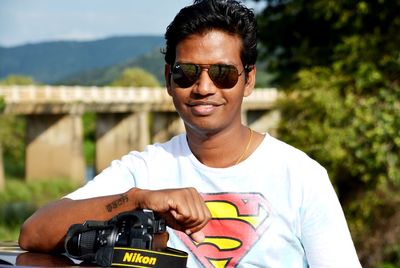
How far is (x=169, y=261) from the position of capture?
2.33 metres

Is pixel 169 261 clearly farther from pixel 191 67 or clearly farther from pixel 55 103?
pixel 55 103

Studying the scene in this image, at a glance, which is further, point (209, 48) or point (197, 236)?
point (209, 48)

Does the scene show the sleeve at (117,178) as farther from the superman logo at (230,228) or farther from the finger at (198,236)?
the finger at (198,236)

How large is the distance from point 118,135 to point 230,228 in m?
36.2

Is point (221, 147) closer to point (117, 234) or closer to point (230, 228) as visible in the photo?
point (230, 228)

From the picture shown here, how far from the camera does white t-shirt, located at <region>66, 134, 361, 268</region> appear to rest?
Result: 2.65m

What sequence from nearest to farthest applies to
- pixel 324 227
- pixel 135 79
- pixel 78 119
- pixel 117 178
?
1. pixel 324 227
2. pixel 117 178
3. pixel 78 119
4. pixel 135 79

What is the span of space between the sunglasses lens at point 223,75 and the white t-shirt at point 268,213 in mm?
194

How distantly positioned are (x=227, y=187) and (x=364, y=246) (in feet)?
30.1

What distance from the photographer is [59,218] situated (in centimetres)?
268

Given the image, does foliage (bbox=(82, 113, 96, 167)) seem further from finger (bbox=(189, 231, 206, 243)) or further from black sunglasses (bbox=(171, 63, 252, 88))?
finger (bbox=(189, 231, 206, 243))

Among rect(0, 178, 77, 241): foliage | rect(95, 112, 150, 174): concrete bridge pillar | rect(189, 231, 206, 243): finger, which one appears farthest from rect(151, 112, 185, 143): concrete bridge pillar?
rect(189, 231, 206, 243): finger

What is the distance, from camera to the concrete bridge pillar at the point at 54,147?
33.9 metres

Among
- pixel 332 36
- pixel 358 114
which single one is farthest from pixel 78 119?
pixel 358 114
